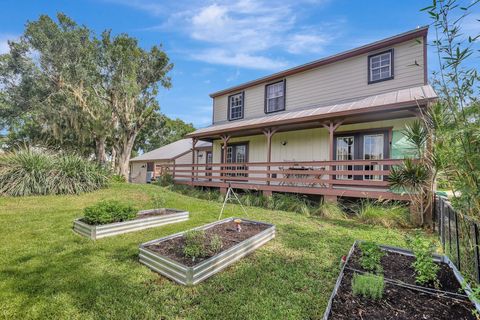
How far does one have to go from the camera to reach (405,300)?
7.50 ft

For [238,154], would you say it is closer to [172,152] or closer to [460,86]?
[172,152]

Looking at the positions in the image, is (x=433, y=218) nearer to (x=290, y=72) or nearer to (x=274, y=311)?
(x=274, y=311)

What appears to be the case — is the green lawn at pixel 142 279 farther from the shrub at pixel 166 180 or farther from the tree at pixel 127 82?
the tree at pixel 127 82

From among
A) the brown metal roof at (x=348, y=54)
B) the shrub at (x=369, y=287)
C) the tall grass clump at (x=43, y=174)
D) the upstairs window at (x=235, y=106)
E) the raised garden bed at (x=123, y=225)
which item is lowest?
the raised garden bed at (x=123, y=225)

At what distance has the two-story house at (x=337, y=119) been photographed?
7512 mm

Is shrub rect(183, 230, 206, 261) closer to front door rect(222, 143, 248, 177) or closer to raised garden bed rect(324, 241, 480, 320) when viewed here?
raised garden bed rect(324, 241, 480, 320)

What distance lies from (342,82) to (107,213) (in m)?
9.70

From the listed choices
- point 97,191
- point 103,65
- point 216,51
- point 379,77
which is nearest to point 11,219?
point 97,191

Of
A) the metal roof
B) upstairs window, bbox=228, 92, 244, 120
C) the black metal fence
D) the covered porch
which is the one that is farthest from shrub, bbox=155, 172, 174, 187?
the black metal fence

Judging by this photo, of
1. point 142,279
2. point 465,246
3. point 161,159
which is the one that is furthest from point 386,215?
point 161,159

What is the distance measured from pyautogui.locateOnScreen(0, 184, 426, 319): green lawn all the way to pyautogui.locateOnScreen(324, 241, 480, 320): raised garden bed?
0.27 m

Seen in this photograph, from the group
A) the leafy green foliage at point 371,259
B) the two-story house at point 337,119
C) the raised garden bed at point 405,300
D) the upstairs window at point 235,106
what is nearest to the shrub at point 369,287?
the raised garden bed at point 405,300

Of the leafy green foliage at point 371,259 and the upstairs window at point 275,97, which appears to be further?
the upstairs window at point 275,97

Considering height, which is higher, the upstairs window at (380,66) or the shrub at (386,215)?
the upstairs window at (380,66)
